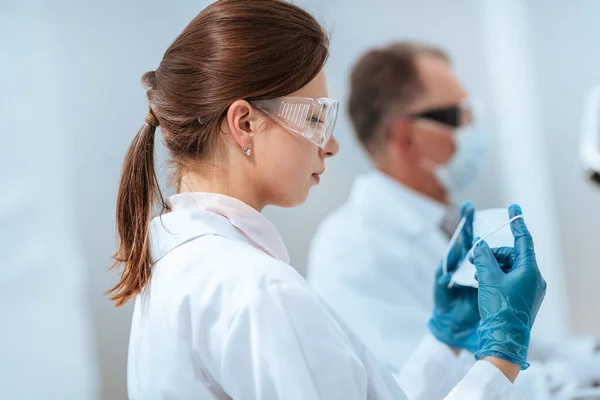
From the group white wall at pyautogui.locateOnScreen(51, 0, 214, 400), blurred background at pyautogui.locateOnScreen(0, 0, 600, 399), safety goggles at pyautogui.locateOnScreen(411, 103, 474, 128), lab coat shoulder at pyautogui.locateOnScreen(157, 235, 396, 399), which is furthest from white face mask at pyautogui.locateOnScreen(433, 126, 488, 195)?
lab coat shoulder at pyautogui.locateOnScreen(157, 235, 396, 399)

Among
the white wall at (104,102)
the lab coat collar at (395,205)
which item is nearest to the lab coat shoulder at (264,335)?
the white wall at (104,102)

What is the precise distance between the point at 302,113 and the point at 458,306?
0.58m

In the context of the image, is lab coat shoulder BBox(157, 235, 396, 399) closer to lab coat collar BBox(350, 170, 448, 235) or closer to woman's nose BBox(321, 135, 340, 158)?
woman's nose BBox(321, 135, 340, 158)

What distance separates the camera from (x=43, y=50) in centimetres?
202

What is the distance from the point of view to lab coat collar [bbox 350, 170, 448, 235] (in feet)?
7.68

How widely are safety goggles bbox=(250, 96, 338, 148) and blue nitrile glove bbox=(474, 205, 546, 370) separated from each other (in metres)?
0.36

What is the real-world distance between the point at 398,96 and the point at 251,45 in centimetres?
156

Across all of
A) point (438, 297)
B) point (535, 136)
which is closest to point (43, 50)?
point (438, 297)

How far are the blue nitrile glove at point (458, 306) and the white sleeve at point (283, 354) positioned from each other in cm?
51

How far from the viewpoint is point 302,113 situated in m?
1.09

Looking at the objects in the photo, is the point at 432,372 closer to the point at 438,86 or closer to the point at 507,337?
the point at 507,337

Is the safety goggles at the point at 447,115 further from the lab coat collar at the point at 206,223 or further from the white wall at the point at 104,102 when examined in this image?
the lab coat collar at the point at 206,223

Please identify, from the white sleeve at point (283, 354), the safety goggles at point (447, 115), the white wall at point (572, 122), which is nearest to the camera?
the white sleeve at point (283, 354)

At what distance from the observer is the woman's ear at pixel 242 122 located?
1.04 m
